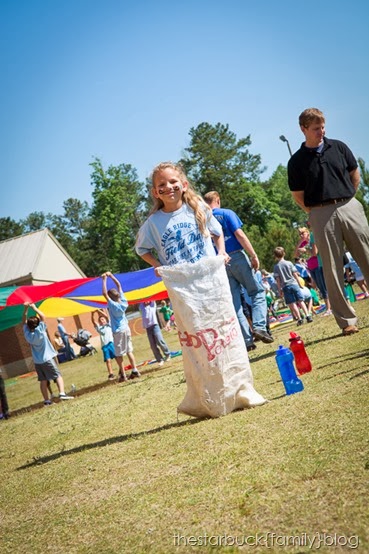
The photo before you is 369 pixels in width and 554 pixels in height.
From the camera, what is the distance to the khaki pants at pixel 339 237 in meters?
5.87

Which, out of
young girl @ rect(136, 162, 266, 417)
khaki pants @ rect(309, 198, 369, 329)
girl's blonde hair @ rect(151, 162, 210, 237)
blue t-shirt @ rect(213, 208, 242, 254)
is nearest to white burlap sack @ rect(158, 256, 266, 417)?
young girl @ rect(136, 162, 266, 417)

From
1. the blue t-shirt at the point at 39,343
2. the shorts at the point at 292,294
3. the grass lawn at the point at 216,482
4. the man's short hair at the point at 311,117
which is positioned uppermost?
the man's short hair at the point at 311,117

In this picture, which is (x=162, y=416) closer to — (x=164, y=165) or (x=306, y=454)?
(x=164, y=165)

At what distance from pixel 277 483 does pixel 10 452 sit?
4.49 metres

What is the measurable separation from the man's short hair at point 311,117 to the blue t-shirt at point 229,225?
1.84 meters

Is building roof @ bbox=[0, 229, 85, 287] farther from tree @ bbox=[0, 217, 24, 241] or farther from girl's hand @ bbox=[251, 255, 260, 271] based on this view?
tree @ bbox=[0, 217, 24, 241]

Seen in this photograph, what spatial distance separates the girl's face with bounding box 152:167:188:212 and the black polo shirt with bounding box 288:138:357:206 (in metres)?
1.77

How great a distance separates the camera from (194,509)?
2.55 m

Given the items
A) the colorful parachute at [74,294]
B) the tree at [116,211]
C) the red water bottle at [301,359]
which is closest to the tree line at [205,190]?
the tree at [116,211]

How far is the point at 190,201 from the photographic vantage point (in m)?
4.83

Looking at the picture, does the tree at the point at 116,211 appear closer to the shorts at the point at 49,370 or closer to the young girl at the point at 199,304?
the shorts at the point at 49,370

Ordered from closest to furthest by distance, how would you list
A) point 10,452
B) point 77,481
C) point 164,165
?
1. point 77,481
2. point 164,165
3. point 10,452

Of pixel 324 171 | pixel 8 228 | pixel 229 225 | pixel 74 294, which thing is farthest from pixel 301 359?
pixel 8 228

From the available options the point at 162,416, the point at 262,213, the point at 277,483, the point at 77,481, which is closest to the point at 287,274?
the point at 162,416
